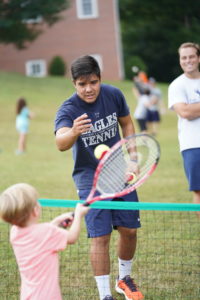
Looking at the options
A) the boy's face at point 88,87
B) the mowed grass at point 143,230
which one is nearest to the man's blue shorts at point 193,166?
the mowed grass at point 143,230

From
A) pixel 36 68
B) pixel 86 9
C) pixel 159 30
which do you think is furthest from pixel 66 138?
pixel 159 30

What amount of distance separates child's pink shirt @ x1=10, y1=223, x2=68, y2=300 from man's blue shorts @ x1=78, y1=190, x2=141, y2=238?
1.22 metres

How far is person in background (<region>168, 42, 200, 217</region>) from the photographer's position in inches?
241

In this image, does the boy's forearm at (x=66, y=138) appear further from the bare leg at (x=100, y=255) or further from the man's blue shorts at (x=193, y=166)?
the man's blue shorts at (x=193, y=166)

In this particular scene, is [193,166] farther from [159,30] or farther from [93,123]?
[159,30]

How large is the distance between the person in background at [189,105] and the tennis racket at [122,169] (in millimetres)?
1387

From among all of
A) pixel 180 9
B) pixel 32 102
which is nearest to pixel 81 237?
pixel 32 102

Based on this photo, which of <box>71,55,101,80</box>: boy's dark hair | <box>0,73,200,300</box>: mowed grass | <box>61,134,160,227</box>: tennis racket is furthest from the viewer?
<box>0,73,200,300</box>: mowed grass

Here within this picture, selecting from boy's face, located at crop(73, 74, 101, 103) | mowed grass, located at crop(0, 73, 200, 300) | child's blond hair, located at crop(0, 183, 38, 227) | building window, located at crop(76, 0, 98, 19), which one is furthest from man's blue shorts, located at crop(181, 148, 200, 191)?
building window, located at crop(76, 0, 98, 19)

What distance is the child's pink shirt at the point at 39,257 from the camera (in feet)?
12.7

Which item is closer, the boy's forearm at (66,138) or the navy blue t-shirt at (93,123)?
the boy's forearm at (66,138)

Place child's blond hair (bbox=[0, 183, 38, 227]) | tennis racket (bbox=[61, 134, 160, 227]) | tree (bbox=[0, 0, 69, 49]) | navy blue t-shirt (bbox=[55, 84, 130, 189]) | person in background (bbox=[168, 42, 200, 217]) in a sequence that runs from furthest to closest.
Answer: tree (bbox=[0, 0, 69, 49]), person in background (bbox=[168, 42, 200, 217]), navy blue t-shirt (bbox=[55, 84, 130, 189]), tennis racket (bbox=[61, 134, 160, 227]), child's blond hair (bbox=[0, 183, 38, 227])

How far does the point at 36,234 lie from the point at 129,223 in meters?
1.55

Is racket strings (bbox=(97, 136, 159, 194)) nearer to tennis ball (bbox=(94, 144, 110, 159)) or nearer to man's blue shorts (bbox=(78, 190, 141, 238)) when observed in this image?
tennis ball (bbox=(94, 144, 110, 159))
